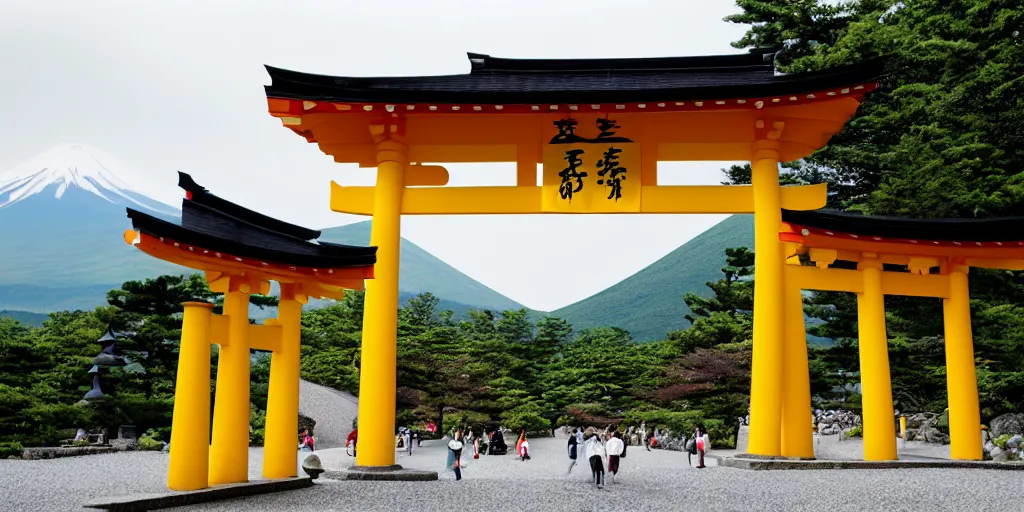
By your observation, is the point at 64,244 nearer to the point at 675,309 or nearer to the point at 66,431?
the point at 675,309

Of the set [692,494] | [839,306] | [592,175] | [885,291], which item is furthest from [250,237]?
[839,306]

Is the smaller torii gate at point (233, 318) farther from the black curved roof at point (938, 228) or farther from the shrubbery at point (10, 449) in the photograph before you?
the shrubbery at point (10, 449)

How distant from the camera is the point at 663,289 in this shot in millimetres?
87875

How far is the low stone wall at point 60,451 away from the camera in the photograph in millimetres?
18188

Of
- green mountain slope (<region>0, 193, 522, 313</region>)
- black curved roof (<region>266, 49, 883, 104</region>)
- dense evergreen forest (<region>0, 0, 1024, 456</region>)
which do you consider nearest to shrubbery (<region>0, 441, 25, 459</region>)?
dense evergreen forest (<region>0, 0, 1024, 456</region>)

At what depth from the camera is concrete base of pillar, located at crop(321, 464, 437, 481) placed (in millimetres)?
11469

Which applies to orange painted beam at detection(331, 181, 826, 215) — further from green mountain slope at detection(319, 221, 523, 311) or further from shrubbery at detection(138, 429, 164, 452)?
green mountain slope at detection(319, 221, 523, 311)

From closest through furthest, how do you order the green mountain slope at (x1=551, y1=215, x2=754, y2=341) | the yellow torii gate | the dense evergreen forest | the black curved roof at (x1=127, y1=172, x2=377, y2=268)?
the black curved roof at (x1=127, y1=172, x2=377, y2=268) → the yellow torii gate → the dense evergreen forest → the green mountain slope at (x1=551, y1=215, x2=754, y2=341)

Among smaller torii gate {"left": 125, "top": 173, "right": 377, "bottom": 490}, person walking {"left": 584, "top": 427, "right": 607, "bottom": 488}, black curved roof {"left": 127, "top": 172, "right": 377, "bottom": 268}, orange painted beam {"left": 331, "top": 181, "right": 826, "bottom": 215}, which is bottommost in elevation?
person walking {"left": 584, "top": 427, "right": 607, "bottom": 488}

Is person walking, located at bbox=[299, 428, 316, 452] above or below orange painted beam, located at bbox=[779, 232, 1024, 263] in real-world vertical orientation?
below

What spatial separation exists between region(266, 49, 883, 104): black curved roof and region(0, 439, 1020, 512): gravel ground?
5.16 meters

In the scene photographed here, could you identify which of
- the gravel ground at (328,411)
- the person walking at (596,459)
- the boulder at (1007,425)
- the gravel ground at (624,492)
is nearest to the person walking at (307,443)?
the gravel ground at (328,411)

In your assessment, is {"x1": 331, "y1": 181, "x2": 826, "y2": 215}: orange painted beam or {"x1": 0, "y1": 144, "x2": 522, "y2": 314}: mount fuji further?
{"x1": 0, "y1": 144, "x2": 522, "y2": 314}: mount fuji

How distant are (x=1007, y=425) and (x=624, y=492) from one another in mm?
11336
